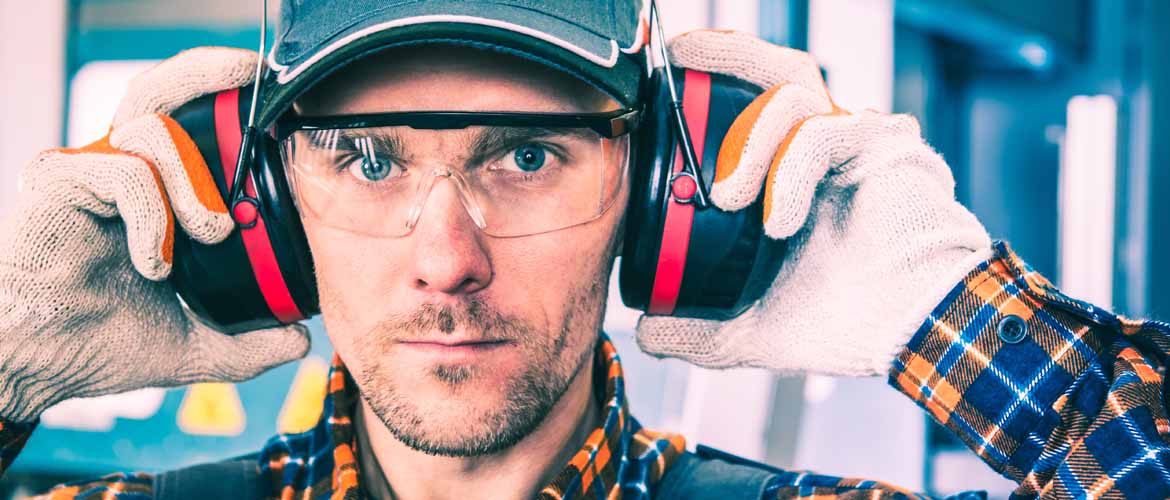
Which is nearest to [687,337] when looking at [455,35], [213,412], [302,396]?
[455,35]

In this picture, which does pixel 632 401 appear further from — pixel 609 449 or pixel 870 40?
pixel 870 40

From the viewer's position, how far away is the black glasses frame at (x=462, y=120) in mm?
1203

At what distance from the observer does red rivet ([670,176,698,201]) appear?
4.14 feet

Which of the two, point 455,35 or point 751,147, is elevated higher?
point 455,35

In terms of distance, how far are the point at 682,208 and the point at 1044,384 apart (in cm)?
47

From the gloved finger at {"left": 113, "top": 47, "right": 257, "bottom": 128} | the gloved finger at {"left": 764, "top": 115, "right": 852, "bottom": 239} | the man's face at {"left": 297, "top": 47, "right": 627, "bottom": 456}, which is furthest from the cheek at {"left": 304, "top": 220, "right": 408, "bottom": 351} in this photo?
the gloved finger at {"left": 764, "top": 115, "right": 852, "bottom": 239}

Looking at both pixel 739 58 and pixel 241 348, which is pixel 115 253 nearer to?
pixel 241 348

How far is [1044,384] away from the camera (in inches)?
48.5

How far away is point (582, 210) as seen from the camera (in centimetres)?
132

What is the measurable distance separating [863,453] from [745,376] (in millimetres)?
1122

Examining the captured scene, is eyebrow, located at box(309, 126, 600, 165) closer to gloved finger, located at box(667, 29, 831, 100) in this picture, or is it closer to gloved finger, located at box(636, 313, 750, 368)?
gloved finger, located at box(667, 29, 831, 100)

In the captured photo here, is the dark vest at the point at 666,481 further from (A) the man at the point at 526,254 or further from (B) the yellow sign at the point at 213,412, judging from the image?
(B) the yellow sign at the point at 213,412

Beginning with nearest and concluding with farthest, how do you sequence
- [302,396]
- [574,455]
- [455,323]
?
[455,323] → [574,455] → [302,396]

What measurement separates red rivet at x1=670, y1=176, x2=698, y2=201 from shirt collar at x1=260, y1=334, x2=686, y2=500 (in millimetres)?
365
